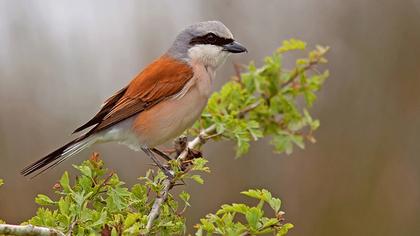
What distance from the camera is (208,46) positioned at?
3.90m

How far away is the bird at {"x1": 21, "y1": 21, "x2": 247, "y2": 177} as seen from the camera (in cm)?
358

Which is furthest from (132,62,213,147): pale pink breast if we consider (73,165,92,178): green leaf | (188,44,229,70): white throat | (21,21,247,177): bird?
(73,165,92,178): green leaf

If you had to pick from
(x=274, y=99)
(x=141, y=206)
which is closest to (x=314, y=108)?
(x=274, y=99)

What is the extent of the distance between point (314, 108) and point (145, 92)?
Answer: 9.38 feet

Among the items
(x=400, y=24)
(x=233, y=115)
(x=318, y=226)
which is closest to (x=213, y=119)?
(x=233, y=115)

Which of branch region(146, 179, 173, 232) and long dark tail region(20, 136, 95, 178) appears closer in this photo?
branch region(146, 179, 173, 232)

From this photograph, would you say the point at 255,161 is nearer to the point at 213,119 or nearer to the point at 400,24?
the point at 400,24

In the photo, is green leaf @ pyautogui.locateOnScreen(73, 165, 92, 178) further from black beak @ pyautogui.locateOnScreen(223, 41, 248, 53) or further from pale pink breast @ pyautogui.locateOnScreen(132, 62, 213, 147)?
black beak @ pyautogui.locateOnScreen(223, 41, 248, 53)

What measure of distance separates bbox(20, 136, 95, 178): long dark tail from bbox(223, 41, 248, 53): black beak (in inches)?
A: 35.5

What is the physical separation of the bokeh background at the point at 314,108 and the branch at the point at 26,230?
3.49 meters

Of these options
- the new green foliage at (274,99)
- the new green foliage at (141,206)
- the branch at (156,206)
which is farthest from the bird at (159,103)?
the branch at (156,206)

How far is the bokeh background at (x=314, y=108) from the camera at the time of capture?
5656 mm

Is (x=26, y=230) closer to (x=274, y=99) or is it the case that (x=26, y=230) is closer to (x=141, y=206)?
(x=141, y=206)

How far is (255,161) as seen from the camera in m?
5.96
